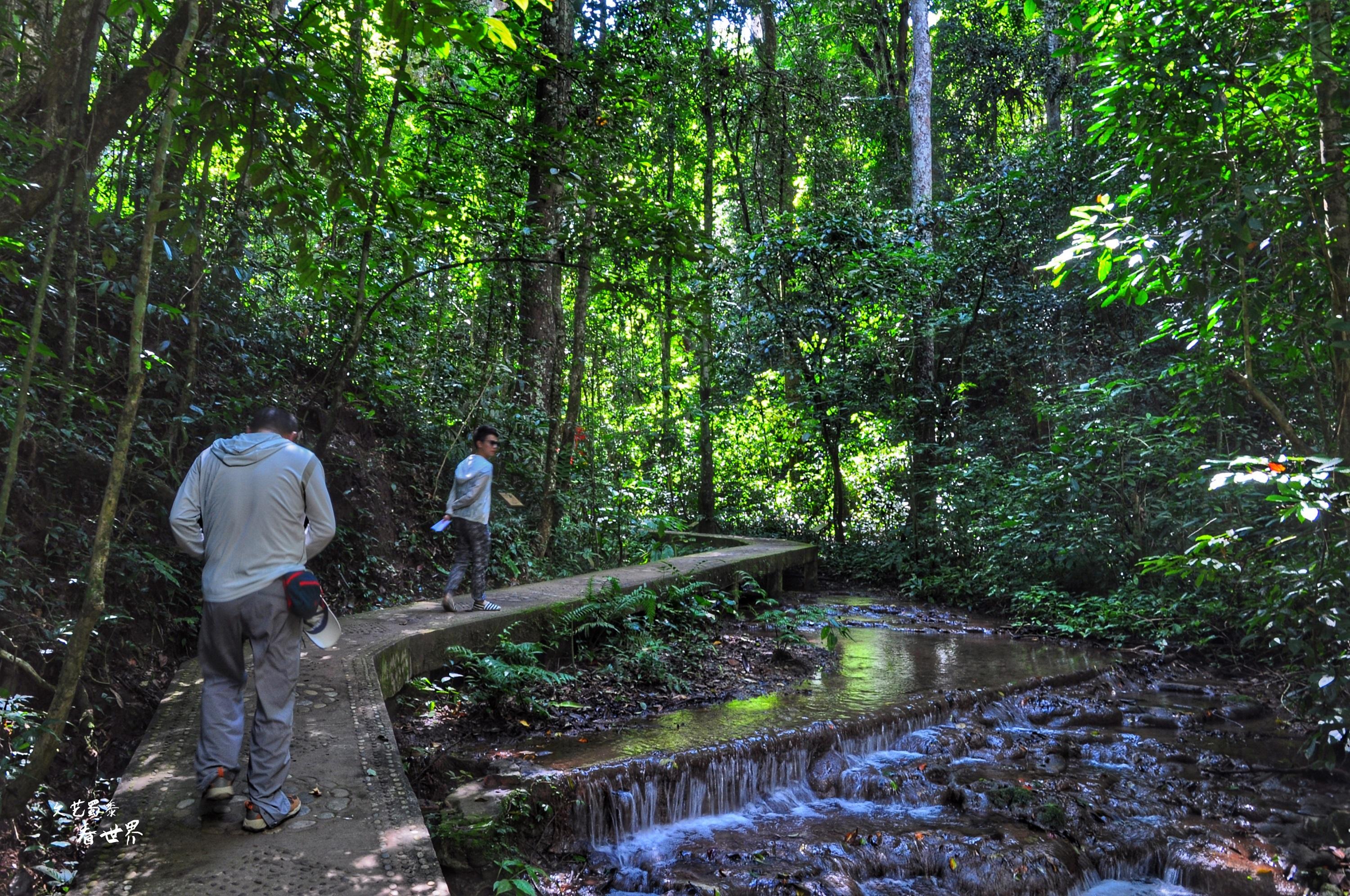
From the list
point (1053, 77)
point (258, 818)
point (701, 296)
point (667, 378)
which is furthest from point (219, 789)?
point (1053, 77)

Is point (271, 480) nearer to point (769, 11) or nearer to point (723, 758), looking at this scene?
point (723, 758)

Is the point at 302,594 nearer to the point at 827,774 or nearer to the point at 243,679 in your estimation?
the point at 243,679

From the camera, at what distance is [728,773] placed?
5961 mm

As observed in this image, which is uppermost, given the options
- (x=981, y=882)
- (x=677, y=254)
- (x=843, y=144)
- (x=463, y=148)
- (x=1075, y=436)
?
(x=843, y=144)

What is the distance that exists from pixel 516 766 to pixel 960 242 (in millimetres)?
12327

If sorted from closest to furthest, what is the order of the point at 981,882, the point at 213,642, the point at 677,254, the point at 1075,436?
the point at 213,642 < the point at 981,882 < the point at 677,254 < the point at 1075,436

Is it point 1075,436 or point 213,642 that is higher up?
point 1075,436

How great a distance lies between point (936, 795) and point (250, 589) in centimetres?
480

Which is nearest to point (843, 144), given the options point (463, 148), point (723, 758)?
point (463, 148)

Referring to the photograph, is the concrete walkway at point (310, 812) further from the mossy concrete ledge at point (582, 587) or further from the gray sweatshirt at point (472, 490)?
the gray sweatshirt at point (472, 490)

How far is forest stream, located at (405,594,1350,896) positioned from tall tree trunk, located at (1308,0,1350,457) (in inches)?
107

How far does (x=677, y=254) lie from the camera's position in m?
6.61

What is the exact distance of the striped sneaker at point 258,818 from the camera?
3.52 m

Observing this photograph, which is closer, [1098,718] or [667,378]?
[1098,718]
